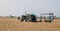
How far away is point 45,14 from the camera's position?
3678cm

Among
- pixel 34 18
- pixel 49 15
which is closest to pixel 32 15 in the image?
pixel 34 18

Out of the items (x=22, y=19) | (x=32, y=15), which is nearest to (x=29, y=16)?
(x=32, y=15)

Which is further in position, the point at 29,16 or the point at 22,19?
the point at 22,19

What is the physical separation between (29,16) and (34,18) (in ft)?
2.95

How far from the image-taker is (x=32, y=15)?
3359 centimetres

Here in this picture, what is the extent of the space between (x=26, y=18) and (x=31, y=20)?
6.70ft

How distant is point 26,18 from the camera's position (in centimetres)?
3519

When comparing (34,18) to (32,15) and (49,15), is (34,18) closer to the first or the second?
(32,15)

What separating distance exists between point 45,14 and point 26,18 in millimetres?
3729

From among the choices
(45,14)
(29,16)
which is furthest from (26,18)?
(45,14)

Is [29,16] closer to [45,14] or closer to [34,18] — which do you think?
[34,18]

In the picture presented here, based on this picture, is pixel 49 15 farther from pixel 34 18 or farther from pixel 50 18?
pixel 34 18

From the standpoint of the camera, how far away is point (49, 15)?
3519cm

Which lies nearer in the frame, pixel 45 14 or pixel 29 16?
pixel 29 16
